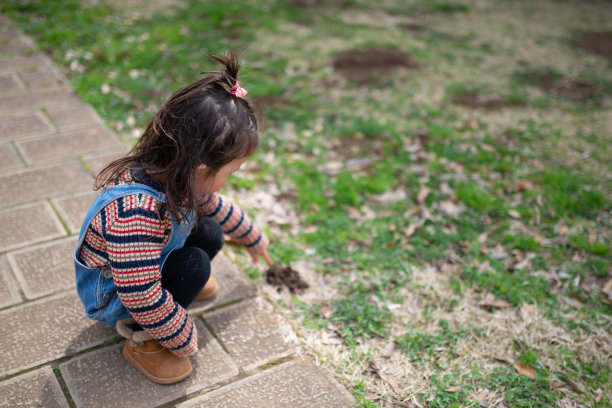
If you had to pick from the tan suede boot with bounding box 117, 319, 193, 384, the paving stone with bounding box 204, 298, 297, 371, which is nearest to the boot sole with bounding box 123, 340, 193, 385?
the tan suede boot with bounding box 117, 319, 193, 384

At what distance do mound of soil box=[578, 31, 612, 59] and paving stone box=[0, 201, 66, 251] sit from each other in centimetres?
659

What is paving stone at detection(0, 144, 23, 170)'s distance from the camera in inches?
139

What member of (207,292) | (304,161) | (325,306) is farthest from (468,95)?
(207,292)

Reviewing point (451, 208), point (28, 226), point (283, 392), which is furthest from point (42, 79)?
point (283, 392)

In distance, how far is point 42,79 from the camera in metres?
4.84

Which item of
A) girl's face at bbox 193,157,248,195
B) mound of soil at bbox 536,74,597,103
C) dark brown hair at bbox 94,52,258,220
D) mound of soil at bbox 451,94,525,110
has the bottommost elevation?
mound of soil at bbox 451,94,525,110

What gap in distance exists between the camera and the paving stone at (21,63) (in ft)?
16.4

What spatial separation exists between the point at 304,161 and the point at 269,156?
11.0 inches

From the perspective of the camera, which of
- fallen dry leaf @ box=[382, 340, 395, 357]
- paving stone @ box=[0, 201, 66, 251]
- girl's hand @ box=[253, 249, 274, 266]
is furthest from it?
paving stone @ box=[0, 201, 66, 251]

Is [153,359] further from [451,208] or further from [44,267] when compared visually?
[451,208]

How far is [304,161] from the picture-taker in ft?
13.3

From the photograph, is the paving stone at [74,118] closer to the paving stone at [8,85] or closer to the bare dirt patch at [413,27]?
the paving stone at [8,85]

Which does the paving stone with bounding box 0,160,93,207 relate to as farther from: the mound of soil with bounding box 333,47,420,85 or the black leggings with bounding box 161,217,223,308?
the mound of soil with bounding box 333,47,420,85

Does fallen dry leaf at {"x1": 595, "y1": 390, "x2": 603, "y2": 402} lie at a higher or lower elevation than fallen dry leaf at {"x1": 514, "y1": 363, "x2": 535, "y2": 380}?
higher
